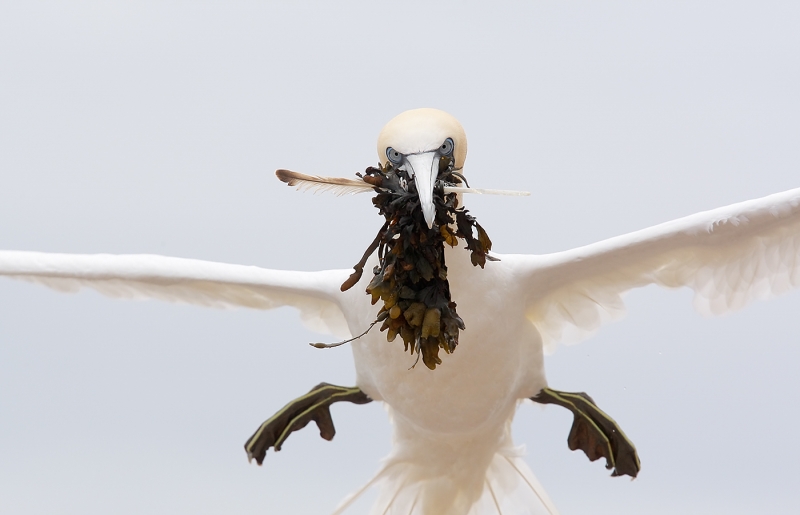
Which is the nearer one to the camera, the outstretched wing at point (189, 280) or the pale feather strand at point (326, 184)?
the pale feather strand at point (326, 184)

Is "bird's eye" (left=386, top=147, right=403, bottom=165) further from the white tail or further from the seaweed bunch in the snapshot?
the white tail

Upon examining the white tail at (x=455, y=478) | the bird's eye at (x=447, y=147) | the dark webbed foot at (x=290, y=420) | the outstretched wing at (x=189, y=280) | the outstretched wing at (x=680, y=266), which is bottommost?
the white tail at (x=455, y=478)

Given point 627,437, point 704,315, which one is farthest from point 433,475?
point 704,315

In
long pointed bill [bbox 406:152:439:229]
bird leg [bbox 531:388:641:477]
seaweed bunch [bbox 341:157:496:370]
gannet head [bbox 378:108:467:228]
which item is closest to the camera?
long pointed bill [bbox 406:152:439:229]

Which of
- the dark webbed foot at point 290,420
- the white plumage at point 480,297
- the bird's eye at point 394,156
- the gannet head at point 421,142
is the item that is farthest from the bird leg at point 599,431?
the bird's eye at point 394,156

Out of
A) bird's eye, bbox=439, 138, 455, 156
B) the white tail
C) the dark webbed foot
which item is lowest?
the white tail

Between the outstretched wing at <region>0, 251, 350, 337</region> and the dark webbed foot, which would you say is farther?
the dark webbed foot

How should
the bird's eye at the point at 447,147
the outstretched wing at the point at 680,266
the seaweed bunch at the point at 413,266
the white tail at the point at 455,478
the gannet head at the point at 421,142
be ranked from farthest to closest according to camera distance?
1. the white tail at the point at 455,478
2. the outstretched wing at the point at 680,266
3. the bird's eye at the point at 447,147
4. the gannet head at the point at 421,142
5. the seaweed bunch at the point at 413,266

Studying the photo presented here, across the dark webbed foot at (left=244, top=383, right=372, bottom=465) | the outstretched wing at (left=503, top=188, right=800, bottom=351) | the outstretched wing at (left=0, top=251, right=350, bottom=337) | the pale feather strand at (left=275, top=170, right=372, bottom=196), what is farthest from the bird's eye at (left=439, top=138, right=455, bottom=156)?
the dark webbed foot at (left=244, top=383, right=372, bottom=465)

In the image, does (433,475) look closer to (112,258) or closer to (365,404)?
(365,404)

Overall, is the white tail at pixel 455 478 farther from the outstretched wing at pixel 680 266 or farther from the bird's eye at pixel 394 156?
the bird's eye at pixel 394 156
